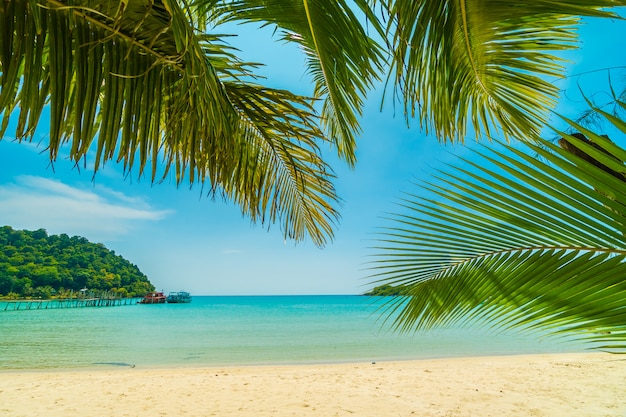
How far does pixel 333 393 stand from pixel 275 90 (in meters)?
5.73

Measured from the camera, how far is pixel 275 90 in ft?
6.32

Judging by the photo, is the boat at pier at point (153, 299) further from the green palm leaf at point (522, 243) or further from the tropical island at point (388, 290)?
the green palm leaf at point (522, 243)

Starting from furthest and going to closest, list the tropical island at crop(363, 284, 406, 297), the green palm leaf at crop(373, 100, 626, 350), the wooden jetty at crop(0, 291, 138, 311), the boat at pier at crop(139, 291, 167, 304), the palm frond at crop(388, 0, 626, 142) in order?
the boat at pier at crop(139, 291, 167, 304) < the wooden jetty at crop(0, 291, 138, 311) < the palm frond at crop(388, 0, 626, 142) < the tropical island at crop(363, 284, 406, 297) < the green palm leaf at crop(373, 100, 626, 350)

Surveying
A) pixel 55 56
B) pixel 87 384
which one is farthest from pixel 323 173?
pixel 87 384

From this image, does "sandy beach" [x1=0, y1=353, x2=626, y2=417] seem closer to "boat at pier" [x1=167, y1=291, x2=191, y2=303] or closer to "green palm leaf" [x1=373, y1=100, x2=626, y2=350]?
"green palm leaf" [x1=373, y1=100, x2=626, y2=350]

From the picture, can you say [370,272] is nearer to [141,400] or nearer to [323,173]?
[323,173]

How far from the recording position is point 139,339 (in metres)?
18.2

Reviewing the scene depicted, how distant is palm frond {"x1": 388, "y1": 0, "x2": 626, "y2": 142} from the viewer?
147 centimetres

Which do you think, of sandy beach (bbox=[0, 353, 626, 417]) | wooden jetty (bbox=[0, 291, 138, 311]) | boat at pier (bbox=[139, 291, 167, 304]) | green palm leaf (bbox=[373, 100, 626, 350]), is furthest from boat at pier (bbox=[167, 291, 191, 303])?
green palm leaf (bbox=[373, 100, 626, 350])

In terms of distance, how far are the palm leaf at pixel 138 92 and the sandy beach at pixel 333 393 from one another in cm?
434

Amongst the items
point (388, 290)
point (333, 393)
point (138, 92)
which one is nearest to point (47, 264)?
point (333, 393)

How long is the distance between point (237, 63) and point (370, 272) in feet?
4.01

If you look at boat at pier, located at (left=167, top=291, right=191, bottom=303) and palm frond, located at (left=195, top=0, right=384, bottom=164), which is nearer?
palm frond, located at (left=195, top=0, right=384, bottom=164)

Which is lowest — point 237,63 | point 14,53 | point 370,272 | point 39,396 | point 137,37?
point 39,396
